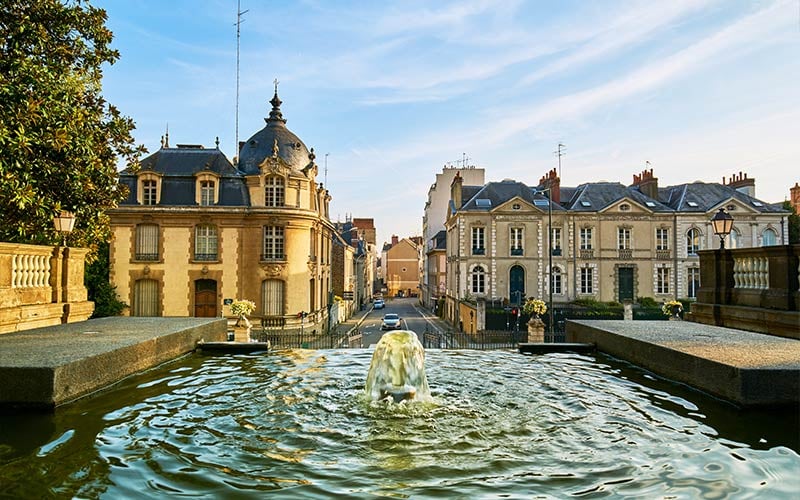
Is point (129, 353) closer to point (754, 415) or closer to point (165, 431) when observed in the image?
point (165, 431)

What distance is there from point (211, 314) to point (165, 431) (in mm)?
30419

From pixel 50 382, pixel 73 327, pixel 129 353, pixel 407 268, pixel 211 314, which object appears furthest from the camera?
pixel 407 268

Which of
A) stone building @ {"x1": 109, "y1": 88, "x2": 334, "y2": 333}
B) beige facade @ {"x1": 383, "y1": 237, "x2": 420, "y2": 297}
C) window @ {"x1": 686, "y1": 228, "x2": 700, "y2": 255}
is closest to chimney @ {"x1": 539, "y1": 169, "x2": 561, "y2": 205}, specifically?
window @ {"x1": 686, "y1": 228, "x2": 700, "y2": 255}

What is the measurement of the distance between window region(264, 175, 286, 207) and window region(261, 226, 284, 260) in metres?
1.71

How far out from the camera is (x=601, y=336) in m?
13.2

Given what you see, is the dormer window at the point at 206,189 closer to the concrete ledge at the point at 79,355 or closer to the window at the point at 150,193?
the window at the point at 150,193

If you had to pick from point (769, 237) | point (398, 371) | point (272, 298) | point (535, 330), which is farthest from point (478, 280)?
point (398, 371)

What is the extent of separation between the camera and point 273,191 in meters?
35.4

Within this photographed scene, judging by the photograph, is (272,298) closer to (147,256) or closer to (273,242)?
(273,242)

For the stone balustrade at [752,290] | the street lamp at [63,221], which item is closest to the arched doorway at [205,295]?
the street lamp at [63,221]

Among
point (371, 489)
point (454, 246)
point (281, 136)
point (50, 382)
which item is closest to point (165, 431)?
point (50, 382)

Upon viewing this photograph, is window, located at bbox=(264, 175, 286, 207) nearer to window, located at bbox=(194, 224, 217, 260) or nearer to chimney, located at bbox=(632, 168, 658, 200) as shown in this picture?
window, located at bbox=(194, 224, 217, 260)

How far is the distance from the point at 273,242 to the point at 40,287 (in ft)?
71.6

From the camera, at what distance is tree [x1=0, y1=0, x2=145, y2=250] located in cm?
1248
